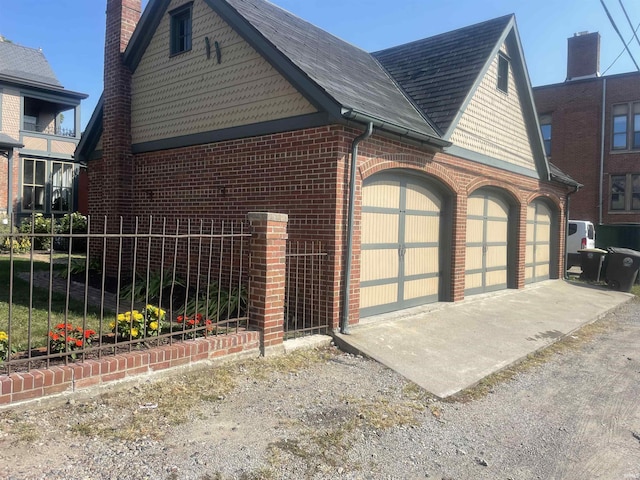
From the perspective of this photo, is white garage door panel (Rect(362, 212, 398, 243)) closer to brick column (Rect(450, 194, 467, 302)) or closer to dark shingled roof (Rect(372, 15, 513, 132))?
brick column (Rect(450, 194, 467, 302))

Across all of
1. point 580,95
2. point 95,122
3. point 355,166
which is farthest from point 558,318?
point 580,95

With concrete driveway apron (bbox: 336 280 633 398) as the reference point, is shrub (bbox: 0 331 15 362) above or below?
above

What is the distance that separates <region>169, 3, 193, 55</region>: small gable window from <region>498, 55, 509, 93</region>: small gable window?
7031 mm

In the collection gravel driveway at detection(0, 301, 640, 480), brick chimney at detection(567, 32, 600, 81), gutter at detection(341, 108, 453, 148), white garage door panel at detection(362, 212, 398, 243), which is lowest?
gravel driveway at detection(0, 301, 640, 480)

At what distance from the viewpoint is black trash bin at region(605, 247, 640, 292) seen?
13.2m

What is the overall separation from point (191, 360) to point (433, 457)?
2521 mm

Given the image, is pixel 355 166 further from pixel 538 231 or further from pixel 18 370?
pixel 538 231

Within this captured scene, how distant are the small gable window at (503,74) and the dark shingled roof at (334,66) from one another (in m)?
2.75

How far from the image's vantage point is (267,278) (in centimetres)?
559

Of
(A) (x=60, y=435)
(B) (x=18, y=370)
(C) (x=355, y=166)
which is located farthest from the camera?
(C) (x=355, y=166)

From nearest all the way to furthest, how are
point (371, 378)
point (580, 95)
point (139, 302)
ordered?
point (371, 378) < point (139, 302) < point (580, 95)

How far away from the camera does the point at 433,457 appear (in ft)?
11.9

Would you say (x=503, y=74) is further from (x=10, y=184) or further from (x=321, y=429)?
(x=10, y=184)

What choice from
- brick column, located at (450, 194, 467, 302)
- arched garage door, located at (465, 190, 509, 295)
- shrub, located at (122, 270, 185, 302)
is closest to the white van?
arched garage door, located at (465, 190, 509, 295)
